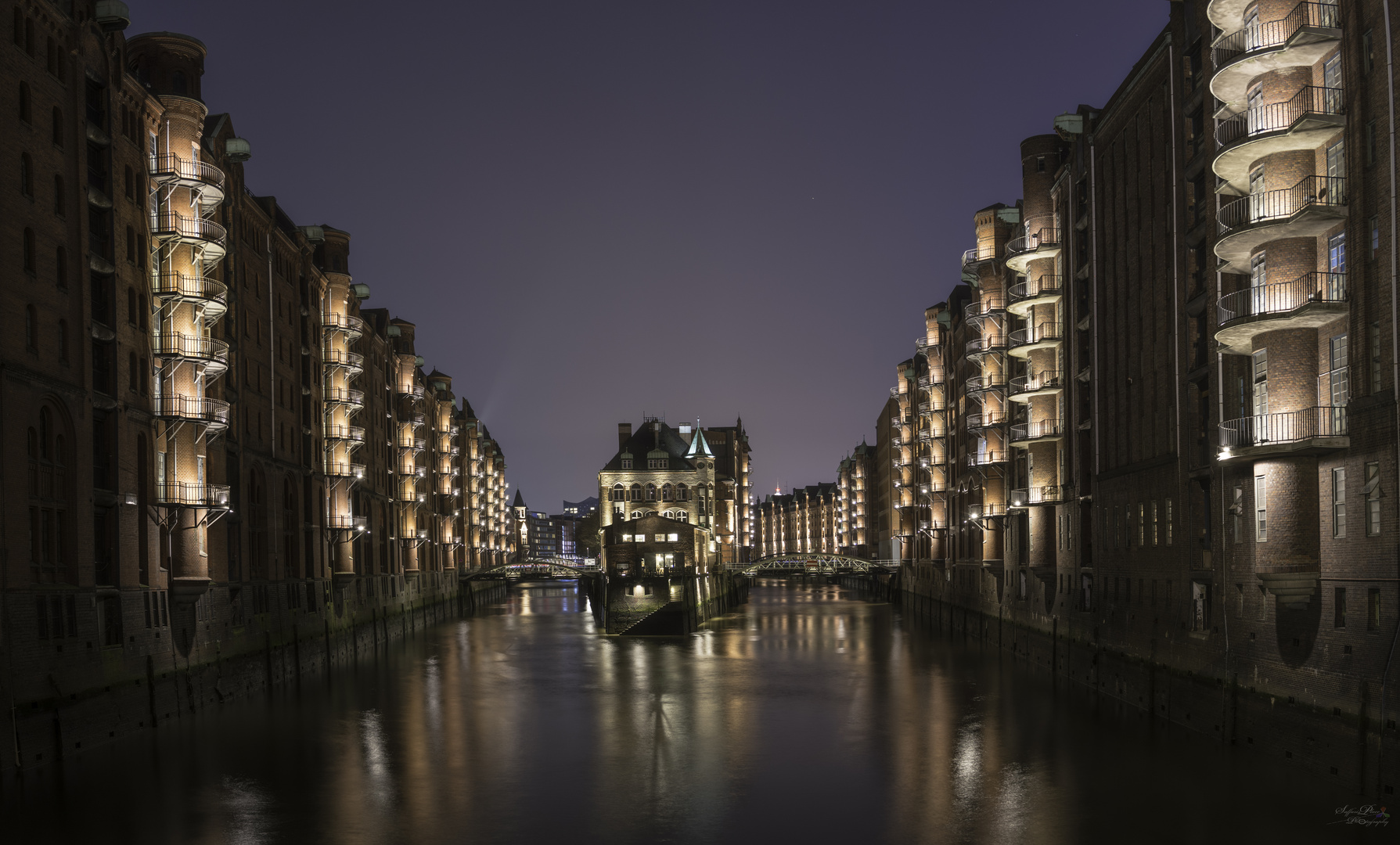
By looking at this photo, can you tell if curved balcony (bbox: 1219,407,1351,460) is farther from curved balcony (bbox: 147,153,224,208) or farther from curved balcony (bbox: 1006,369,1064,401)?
curved balcony (bbox: 147,153,224,208)

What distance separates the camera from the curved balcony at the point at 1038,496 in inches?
2351

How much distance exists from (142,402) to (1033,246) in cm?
4176

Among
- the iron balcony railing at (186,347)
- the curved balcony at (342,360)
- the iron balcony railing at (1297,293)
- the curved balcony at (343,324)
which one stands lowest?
the iron balcony railing at (1297,293)

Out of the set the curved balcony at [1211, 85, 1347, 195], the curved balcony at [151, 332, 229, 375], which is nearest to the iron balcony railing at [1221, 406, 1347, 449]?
the curved balcony at [1211, 85, 1347, 195]

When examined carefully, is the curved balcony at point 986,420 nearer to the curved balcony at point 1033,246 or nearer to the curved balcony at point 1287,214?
the curved balcony at point 1033,246

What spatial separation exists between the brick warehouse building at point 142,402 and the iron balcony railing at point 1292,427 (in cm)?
3300

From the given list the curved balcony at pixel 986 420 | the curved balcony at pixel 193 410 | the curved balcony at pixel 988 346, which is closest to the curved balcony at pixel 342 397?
the curved balcony at pixel 193 410

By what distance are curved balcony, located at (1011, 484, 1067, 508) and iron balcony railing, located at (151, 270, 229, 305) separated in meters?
38.6

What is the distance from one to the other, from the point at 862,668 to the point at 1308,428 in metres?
37.1

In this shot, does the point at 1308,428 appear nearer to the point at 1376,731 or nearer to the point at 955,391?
the point at 1376,731

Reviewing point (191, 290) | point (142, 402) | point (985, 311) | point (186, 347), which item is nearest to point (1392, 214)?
point (142, 402)

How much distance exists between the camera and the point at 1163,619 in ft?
144

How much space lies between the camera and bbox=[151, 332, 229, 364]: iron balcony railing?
46219 millimetres

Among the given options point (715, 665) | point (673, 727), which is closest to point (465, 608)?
point (715, 665)
